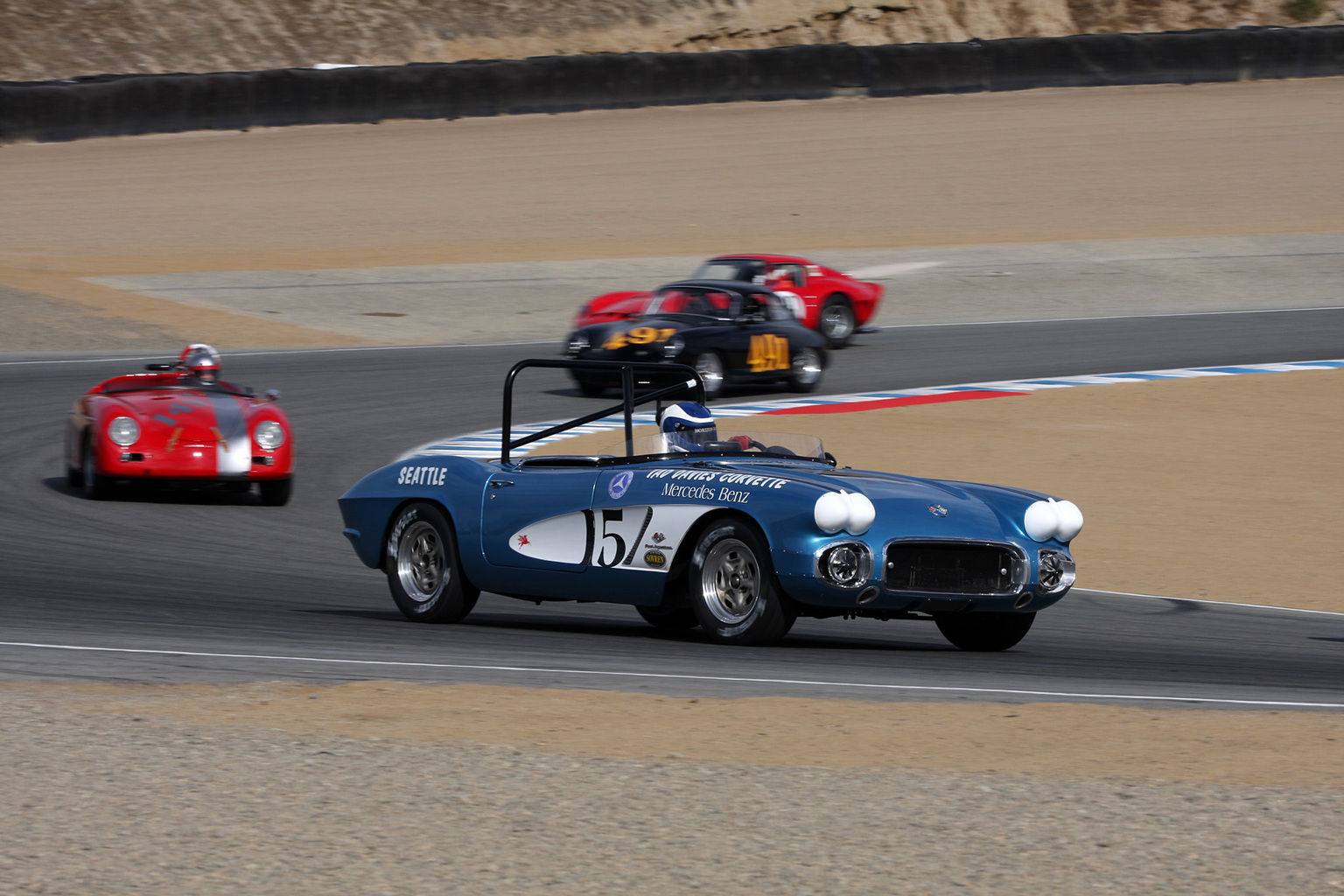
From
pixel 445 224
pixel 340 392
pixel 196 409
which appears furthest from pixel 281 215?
pixel 196 409

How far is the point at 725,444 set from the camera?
27.6ft

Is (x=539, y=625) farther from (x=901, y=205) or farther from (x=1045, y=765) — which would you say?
(x=901, y=205)

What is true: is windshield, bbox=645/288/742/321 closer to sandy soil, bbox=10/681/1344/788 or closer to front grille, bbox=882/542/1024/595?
front grille, bbox=882/542/1024/595

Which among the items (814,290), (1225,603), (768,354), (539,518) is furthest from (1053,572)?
(814,290)

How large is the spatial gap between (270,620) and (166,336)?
582 inches

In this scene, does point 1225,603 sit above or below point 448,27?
below

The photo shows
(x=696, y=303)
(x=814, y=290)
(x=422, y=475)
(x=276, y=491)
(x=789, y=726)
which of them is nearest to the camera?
(x=789, y=726)

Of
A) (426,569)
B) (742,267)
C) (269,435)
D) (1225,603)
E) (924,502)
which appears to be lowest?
(1225,603)

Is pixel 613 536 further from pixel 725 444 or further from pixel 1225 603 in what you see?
pixel 1225 603

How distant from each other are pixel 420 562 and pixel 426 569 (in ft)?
0.18

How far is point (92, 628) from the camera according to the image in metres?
8.20

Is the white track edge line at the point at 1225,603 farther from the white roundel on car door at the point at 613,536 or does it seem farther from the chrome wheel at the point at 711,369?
the chrome wheel at the point at 711,369

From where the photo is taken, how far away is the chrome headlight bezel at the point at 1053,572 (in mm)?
7645

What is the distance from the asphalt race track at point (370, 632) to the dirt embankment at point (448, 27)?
2905cm
